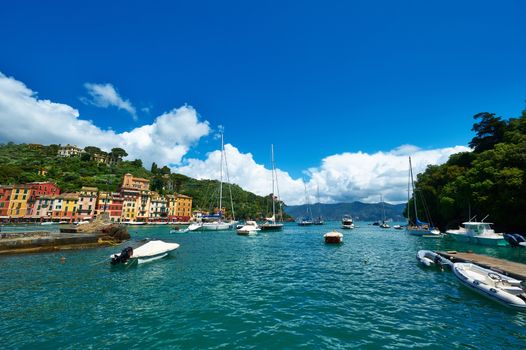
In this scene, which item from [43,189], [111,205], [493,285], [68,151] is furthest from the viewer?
[68,151]

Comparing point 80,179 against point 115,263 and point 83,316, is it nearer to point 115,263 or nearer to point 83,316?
point 115,263

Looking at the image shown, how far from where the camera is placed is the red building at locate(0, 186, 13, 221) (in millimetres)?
93294

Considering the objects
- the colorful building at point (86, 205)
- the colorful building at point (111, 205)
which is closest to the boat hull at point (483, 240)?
the colorful building at point (111, 205)

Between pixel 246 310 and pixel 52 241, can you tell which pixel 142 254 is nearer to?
pixel 246 310

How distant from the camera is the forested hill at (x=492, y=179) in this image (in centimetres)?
4069

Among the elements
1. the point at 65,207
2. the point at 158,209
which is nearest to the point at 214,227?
the point at 158,209

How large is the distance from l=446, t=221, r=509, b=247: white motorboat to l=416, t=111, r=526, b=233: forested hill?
5.53 m

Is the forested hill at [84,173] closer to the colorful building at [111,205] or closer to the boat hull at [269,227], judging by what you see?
the colorful building at [111,205]

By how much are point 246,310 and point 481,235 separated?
46.3m

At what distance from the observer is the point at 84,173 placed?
5576 inches

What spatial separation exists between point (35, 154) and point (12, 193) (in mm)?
80826

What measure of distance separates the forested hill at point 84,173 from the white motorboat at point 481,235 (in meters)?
77.8

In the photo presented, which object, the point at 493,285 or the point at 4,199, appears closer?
the point at 493,285

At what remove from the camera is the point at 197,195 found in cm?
16675
